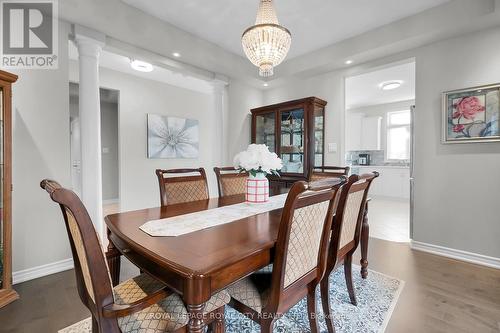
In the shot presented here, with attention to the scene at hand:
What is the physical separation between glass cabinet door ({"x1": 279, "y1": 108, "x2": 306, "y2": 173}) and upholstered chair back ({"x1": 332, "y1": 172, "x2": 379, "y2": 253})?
192 cm

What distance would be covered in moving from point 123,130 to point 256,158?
3346mm

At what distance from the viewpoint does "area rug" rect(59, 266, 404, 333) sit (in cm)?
156

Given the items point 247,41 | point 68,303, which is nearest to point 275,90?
point 247,41

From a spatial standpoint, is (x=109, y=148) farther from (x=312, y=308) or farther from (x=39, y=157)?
(x=312, y=308)

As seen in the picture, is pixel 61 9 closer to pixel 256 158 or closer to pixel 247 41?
pixel 247 41

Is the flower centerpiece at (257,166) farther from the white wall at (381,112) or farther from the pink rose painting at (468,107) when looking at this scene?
the white wall at (381,112)

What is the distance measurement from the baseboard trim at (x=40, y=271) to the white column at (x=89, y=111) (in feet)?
1.34

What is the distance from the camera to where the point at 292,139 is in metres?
3.81

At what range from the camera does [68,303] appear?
1.82 meters

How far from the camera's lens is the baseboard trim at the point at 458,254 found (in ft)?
7.93

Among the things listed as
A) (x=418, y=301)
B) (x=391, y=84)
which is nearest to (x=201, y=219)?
(x=418, y=301)

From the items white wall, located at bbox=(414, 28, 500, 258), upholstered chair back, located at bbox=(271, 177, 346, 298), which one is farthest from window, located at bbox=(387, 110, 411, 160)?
upholstered chair back, located at bbox=(271, 177, 346, 298)

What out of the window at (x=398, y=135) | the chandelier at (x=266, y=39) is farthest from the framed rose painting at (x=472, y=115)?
the window at (x=398, y=135)

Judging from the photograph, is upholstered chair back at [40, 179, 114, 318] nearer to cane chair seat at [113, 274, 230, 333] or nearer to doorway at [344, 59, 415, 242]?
cane chair seat at [113, 274, 230, 333]
